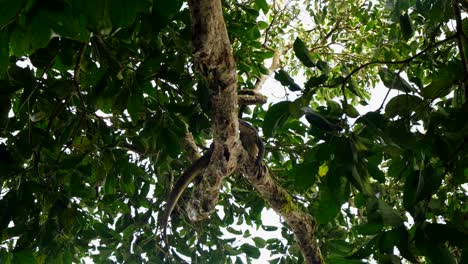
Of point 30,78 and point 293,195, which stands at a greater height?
point 293,195

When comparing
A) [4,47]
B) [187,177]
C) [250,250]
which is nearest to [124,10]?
[4,47]

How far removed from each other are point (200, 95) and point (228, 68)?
8.0 inches

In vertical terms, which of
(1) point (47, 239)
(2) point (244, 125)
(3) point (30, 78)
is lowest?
(1) point (47, 239)

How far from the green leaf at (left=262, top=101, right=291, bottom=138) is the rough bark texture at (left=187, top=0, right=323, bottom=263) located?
0.31 metres

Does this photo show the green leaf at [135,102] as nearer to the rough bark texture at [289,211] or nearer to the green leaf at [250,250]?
the rough bark texture at [289,211]

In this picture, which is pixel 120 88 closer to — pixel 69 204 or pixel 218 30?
pixel 218 30

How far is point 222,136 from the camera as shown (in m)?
2.20

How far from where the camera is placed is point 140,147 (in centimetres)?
246

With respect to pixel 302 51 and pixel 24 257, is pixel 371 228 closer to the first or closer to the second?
pixel 302 51

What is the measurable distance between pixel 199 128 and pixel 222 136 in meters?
0.12

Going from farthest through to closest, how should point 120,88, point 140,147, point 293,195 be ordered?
point 293,195, point 140,147, point 120,88

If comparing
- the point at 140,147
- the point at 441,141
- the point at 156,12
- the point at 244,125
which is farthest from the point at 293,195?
the point at 156,12

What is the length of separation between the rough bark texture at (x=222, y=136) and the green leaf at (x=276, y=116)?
0.31 metres

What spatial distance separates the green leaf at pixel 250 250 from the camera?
353 cm
